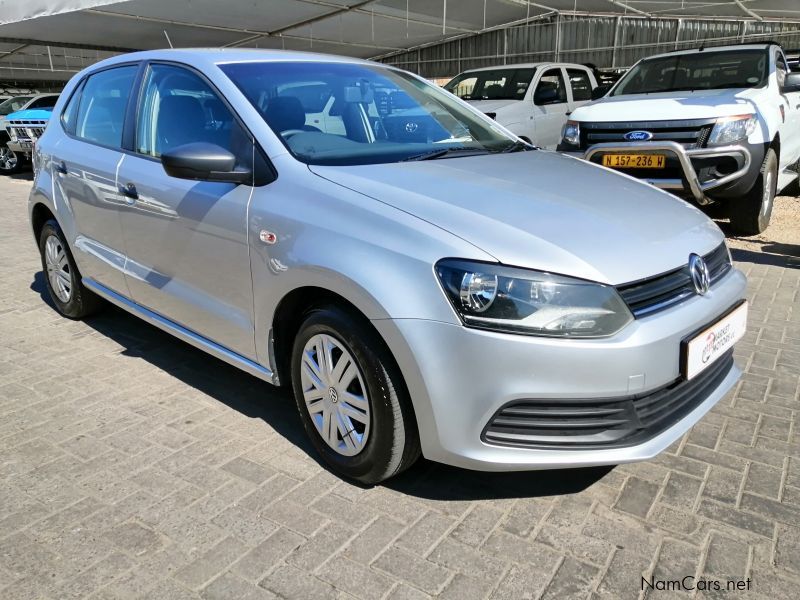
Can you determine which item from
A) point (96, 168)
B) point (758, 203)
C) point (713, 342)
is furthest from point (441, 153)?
point (758, 203)

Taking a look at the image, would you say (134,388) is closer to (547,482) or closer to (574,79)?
(547,482)

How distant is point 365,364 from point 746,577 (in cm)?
143

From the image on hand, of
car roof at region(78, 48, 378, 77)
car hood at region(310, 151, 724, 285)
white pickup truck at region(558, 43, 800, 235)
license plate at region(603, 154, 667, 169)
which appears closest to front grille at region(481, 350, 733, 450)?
car hood at region(310, 151, 724, 285)

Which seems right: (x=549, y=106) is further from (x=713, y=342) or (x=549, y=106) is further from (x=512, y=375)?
(x=512, y=375)

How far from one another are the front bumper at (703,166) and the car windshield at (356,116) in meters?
2.69

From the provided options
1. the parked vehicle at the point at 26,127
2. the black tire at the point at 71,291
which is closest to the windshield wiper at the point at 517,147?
the black tire at the point at 71,291

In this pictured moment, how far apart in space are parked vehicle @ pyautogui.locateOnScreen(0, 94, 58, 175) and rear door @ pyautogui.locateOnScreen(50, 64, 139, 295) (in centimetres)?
1154

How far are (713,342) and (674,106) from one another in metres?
4.42

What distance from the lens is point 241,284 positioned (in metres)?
2.83

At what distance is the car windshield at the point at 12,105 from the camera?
49.8 feet

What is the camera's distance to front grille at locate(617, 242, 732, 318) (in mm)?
2197

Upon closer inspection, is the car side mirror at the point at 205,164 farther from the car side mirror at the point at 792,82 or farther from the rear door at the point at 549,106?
the rear door at the point at 549,106

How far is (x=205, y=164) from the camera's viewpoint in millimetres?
2656

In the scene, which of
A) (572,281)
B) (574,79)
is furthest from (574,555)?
(574,79)
